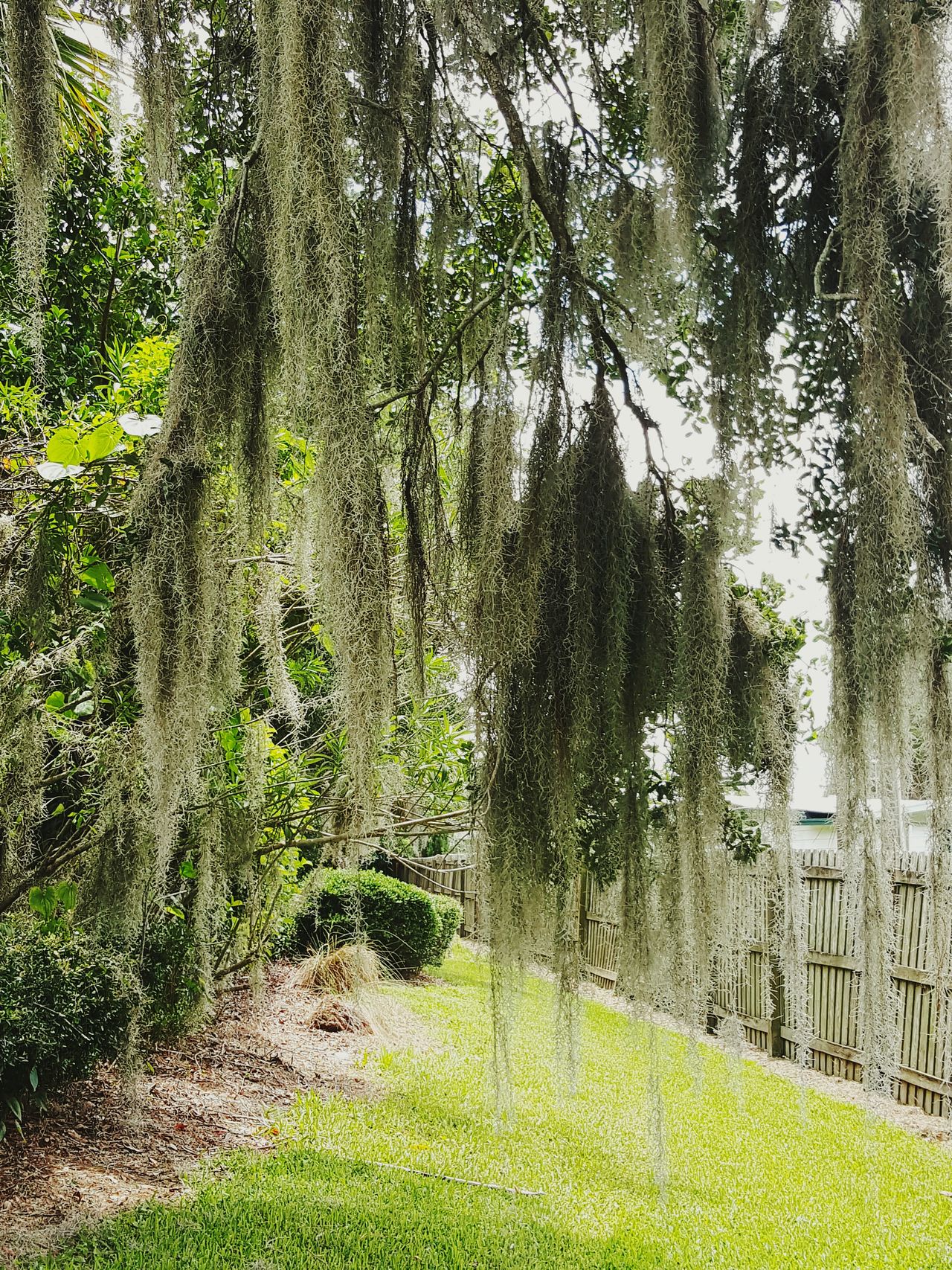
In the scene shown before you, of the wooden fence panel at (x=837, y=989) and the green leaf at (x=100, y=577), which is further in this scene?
the wooden fence panel at (x=837, y=989)

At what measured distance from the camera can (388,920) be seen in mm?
7941

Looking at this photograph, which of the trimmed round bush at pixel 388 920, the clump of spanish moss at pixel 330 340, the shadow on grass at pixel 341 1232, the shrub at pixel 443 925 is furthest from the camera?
the shrub at pixel 443 925

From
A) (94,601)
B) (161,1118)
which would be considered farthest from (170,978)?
(94,601)

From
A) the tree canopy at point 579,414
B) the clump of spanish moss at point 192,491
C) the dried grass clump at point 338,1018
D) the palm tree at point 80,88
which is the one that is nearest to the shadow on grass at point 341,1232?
the tree canopy at point 579,414

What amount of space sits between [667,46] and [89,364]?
3.60 metres

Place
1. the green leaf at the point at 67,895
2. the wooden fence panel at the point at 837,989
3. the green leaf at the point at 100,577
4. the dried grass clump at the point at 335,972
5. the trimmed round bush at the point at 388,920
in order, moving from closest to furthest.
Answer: the green leaf at the point at 100,577, the green leaf at the point at 67,895, the wooden fence panel at the point at 837,989, the dried grass clump at the point at 335,972, the trimmed round bush at the point at 388,920

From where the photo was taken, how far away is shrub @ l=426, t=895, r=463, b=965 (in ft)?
27.5

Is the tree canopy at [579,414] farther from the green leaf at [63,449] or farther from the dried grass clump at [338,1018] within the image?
the dried grass clump at [338,1018]

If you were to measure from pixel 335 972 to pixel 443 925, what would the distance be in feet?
7.98

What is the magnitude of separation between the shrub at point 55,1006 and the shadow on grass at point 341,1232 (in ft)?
2.15

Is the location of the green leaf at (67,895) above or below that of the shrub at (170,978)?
above

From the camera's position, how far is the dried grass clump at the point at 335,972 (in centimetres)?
600

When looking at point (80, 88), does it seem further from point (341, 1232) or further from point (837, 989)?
point (837, 989)

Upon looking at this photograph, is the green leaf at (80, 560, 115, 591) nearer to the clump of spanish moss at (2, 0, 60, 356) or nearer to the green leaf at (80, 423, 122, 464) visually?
the green leaf at (80, 423, 122, 464)
